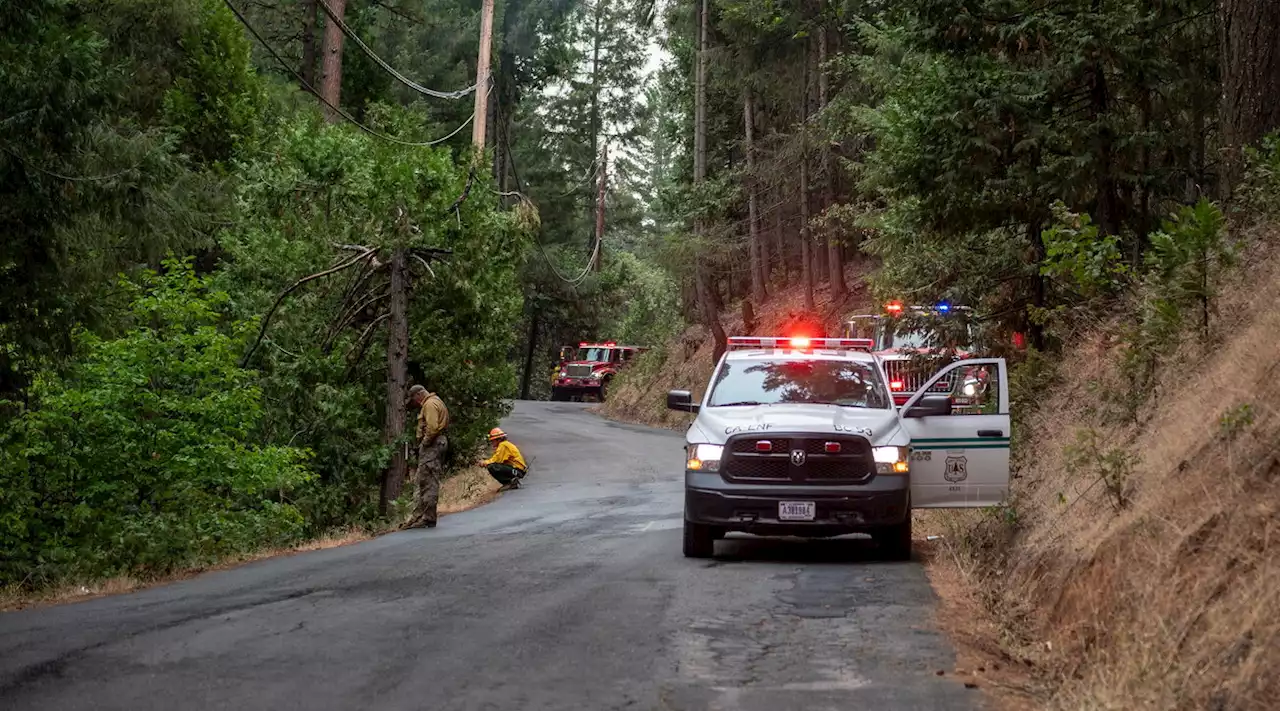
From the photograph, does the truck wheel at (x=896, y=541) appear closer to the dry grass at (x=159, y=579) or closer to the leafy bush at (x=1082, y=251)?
the leafy bush at (x=1082, y=251)

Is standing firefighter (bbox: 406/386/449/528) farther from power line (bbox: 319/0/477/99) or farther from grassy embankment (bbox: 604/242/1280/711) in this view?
power line (bbox: 319/0/477/99)

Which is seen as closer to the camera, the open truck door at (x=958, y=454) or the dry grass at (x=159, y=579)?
the dry grass at (x=159, y=579)

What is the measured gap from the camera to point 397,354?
76.0ft

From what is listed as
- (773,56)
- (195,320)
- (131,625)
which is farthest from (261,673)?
(773,56)

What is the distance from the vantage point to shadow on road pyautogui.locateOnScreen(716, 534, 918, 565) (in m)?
13.3

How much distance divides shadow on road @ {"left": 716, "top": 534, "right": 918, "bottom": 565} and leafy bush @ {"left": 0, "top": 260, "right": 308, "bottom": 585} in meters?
6.28

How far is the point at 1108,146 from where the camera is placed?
688 inches

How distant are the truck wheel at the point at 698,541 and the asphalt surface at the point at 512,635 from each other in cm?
21

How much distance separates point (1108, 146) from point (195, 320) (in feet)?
40.8

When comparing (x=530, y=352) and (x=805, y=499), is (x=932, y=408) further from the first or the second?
(x=530, y=352)

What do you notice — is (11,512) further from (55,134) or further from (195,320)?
(55,134)

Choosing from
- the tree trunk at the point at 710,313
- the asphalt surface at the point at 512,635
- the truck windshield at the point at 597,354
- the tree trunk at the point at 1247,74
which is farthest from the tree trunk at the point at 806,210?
the asphalt surface at the point at 512,635

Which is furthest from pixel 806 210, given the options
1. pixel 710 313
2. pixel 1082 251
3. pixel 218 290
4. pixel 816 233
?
pixel 1082 251

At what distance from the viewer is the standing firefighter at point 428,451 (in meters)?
18.9
